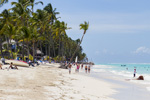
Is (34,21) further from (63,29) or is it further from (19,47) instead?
(63,29)

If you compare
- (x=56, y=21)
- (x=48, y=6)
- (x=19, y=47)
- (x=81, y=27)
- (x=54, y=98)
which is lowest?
(x=54, y=98)

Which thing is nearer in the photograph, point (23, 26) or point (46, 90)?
point (46, 90)

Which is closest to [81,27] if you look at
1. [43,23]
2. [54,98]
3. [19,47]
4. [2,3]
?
[43,23]

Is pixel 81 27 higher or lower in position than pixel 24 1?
lower

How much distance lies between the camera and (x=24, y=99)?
908 cm

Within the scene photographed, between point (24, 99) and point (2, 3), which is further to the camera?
point (2, 3)

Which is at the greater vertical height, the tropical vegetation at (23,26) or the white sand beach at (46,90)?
the tropical vegetation at (23,26)

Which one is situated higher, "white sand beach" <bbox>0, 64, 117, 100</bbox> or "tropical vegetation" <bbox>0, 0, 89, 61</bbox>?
"tropical vegetation" <bbox>0, 0, 89, 61</bbox>

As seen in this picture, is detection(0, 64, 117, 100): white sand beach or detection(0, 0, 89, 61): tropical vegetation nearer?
detection(0, 64, 117, 100): white sand beach

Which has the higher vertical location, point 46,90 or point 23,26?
point 23,26

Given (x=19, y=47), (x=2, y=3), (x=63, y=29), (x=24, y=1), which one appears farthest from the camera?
(x=63, y=29)

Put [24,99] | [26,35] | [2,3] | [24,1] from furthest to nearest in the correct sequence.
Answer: [24,1] < [26,35] < [2,3] < [24,99]

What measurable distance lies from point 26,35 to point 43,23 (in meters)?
15.1

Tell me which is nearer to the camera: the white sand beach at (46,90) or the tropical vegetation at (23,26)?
the white sand beach at (46,90)
